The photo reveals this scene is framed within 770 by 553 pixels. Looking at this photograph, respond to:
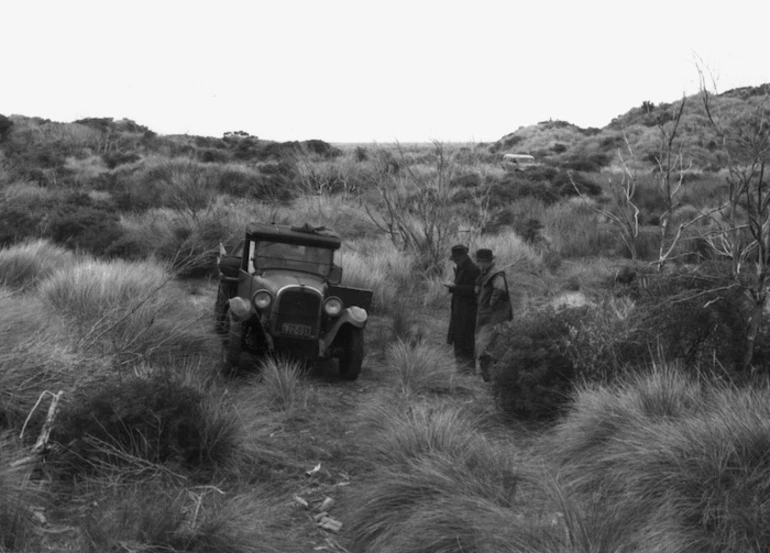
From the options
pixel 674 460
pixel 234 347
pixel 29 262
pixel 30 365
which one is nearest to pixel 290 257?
→ pixel 234 347

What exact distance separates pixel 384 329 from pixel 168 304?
123 inches

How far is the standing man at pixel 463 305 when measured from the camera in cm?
1084

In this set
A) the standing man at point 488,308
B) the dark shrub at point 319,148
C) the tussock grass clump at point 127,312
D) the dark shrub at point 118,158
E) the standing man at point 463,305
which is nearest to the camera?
the tussock grass clump at point 127,312

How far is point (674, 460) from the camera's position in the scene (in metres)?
5.38

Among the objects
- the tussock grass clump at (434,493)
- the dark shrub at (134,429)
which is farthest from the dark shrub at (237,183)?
the tussock grass clump at (434,493)

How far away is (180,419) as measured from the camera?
619 cm

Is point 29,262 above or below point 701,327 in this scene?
below

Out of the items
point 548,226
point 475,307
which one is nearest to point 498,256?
point 548,226

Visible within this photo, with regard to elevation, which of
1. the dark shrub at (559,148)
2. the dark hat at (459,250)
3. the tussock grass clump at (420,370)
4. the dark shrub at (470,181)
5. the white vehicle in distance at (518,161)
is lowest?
the tussock grass clump at (420,370)

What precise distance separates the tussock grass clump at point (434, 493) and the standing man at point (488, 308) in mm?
3021

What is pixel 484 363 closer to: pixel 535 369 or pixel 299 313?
pixel 535 369

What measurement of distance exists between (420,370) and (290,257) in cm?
201

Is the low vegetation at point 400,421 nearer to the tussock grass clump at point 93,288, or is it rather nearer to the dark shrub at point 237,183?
the tussock grass clump at point 93,288

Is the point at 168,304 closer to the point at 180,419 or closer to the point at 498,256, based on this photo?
the point at 180,419
